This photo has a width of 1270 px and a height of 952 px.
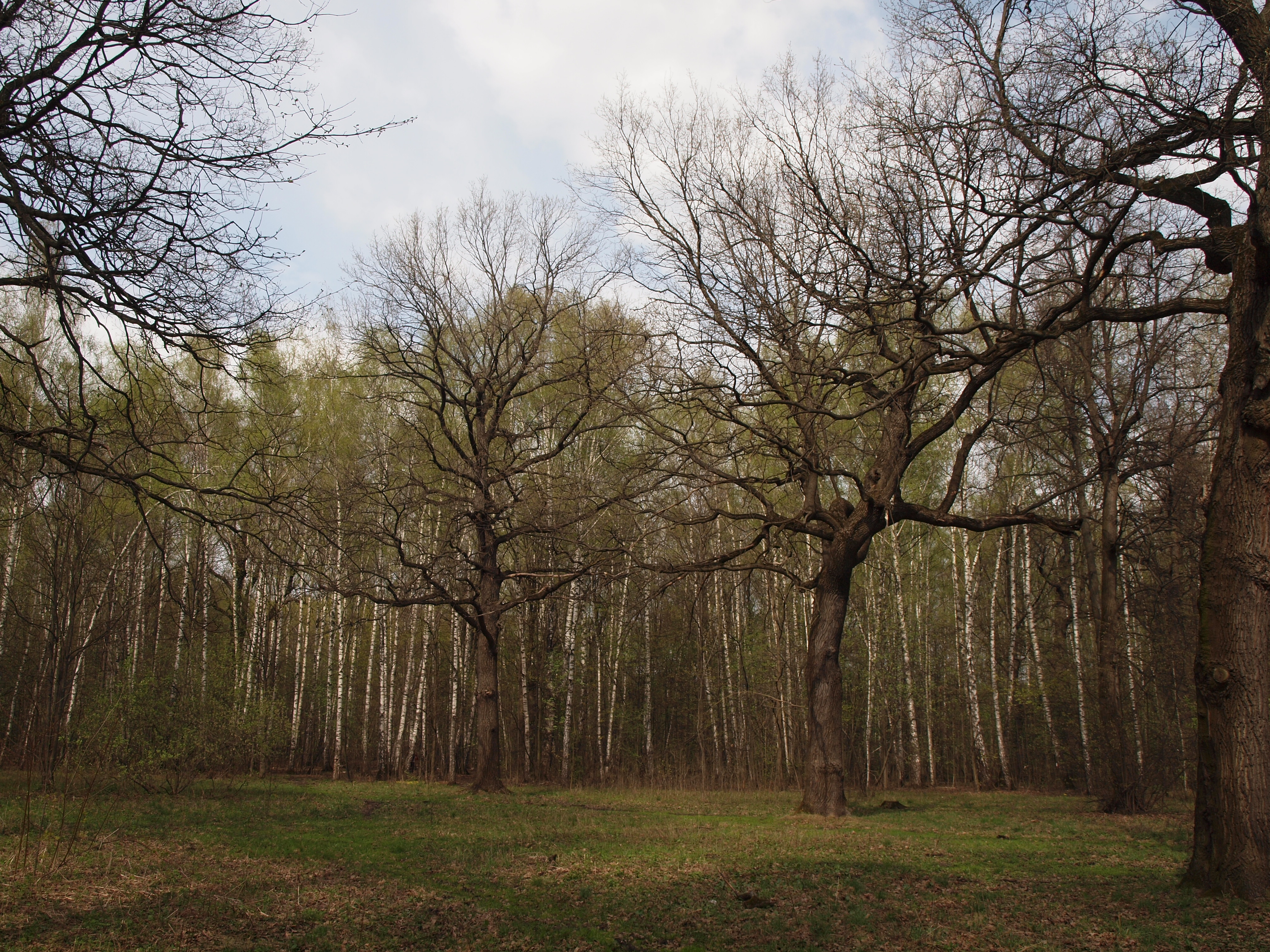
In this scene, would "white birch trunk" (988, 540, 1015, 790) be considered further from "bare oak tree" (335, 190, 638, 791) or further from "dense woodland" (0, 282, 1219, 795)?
"bare oak tree" (335, 190, 638, 791)

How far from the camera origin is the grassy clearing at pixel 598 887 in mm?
4766

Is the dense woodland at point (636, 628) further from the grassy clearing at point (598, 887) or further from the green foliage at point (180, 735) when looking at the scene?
the grassy clearing at point (598, 887)

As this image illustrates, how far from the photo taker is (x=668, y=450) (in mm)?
10711

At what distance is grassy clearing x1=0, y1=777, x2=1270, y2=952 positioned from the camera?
4.77 metres

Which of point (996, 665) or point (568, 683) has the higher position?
point (996, 665)

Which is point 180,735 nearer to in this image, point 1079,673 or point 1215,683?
point 1215,683

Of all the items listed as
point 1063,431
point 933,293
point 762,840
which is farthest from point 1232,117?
point 762,840

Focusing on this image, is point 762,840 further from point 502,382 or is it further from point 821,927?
point 502,382

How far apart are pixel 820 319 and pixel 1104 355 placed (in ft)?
24.3

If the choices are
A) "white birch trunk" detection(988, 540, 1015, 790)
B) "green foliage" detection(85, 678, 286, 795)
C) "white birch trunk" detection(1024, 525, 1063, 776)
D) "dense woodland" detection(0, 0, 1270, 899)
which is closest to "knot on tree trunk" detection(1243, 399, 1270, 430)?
"dense woodland" detection(0, 0, 1270, 899)

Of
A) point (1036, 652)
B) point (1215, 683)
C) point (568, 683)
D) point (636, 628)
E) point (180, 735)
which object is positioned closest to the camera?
point (1215, 683)

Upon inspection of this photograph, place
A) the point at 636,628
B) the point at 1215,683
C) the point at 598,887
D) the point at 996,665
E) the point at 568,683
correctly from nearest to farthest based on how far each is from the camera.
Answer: the point at 1215,683 → the point at 598,887 → the point at 568,683 → the point at 636,628 → the point at 996,665

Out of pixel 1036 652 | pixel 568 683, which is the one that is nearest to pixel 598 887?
pixel 568 683

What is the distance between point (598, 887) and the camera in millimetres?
6230
